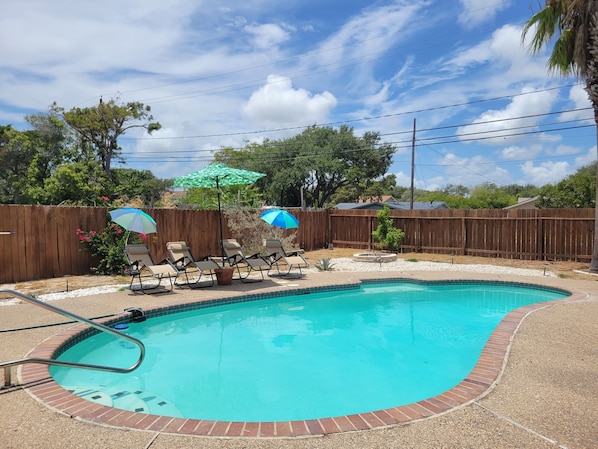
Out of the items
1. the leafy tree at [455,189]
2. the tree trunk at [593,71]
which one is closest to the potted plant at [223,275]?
the tree trunk at [593,71]

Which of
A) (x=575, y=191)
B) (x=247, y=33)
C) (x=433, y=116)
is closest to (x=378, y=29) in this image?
(x=247, y=33)

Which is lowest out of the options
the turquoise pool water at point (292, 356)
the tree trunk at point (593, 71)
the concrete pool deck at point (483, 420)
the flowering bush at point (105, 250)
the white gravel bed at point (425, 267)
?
the turquoise pool water at point (292, 356)

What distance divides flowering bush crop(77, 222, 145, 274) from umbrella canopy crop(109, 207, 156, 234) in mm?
1751

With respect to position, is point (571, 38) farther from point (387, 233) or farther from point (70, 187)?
point (70, 187)

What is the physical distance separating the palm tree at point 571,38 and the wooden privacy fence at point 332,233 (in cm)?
204

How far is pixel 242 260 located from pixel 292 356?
471 centimetres

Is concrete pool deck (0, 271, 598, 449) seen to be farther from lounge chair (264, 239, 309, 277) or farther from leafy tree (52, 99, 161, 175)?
leafy tree (52, 99, 161, 175)

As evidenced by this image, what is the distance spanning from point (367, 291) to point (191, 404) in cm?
646

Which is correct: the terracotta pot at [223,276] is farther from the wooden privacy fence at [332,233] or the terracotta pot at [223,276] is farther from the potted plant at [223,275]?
the wooden privacy fence at [332,233]

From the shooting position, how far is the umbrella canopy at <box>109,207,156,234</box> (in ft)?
29.5

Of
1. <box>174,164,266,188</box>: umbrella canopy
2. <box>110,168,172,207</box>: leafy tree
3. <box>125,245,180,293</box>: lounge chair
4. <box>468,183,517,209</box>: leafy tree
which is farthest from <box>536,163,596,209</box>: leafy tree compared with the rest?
<box>110,168,172,207</box>: leafy tree

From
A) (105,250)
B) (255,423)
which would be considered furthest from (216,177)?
(255,423)

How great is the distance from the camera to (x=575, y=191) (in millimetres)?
24922

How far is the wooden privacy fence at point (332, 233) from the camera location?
956 centimetres
